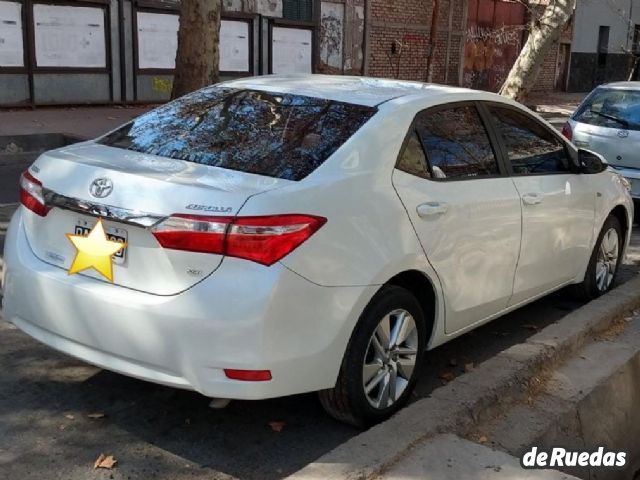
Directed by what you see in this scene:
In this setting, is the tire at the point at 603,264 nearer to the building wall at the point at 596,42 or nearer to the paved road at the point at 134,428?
the paved road at the point at 134,428

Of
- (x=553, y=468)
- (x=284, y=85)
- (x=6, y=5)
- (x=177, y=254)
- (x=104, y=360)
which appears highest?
(x=6, y=5)

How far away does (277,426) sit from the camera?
12.2ft

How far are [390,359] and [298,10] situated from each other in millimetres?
16860

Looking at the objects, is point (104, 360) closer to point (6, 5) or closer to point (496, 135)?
point (496, 135)

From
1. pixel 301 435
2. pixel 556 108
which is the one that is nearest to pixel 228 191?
pixel 301 435

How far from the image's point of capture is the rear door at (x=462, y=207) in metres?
3.77

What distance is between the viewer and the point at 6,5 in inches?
554

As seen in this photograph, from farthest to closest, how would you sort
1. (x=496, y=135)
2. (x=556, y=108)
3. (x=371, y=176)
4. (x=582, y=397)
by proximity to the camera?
(x=556, y=108), (x=496, y=135), (x=582, y=397), (x=371, y=176)

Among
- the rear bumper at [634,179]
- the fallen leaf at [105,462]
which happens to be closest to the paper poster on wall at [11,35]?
the rear bumper at [634,179]

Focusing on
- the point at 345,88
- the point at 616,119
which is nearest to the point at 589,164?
the point at 345,88

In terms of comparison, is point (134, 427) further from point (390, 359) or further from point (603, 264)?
point (603, 264)

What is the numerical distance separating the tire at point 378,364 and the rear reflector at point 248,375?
468mm

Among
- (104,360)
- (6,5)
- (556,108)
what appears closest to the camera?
(104,360)

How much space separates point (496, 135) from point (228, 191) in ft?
6.62
